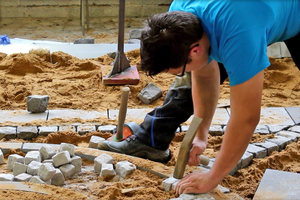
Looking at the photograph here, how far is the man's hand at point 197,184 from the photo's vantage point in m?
2.43

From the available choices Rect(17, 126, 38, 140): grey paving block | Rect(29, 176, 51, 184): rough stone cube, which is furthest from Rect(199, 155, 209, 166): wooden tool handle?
Rect(17, 126, 38, 140): grey paving block

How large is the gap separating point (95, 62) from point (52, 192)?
12.2 ft

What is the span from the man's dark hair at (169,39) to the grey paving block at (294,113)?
8.83 feet

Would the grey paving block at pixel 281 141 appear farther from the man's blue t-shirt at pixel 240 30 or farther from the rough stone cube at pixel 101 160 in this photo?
the man's blue t-shirt at pixel 240 30

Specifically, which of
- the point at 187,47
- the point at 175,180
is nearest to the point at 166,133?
the point at 175,180

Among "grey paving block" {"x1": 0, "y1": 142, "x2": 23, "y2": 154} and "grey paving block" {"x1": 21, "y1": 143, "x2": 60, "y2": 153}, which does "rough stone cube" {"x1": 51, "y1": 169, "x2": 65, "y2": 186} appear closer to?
"grey paving block" {"x1": 21, "y1": 143, "x2": 60, "y2": 153}

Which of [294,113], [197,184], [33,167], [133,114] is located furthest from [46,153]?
[294,113]

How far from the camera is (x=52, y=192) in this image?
270 centimetres

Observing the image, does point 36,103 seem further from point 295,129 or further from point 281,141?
point 295,129

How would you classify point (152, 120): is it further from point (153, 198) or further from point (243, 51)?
point (243, 51)

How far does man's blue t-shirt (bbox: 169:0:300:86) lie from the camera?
194 cm

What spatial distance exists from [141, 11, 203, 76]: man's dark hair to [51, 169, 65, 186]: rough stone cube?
1.22m

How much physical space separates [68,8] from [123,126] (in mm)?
7878

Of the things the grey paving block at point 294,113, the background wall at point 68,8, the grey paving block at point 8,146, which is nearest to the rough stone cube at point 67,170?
the grey paving block at point 8,146
